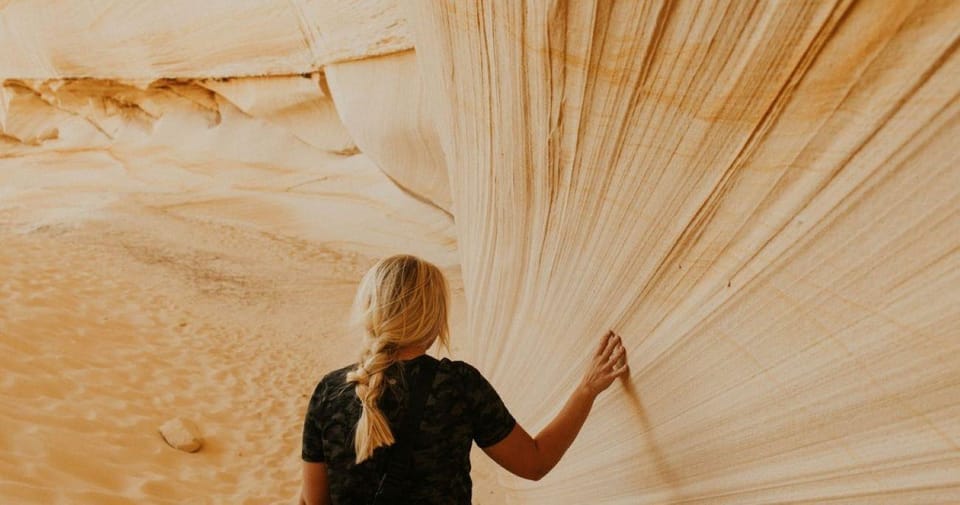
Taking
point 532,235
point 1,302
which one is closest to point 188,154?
point 1,302

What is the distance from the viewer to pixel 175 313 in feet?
19.6

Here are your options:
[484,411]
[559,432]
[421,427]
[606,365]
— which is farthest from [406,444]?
[606,365]

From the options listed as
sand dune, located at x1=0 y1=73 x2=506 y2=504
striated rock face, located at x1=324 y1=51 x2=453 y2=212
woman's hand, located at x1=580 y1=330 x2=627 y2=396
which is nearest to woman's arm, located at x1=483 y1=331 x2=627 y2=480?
woman's hand, located at x1=580 y1=330 x2=627 y2=396

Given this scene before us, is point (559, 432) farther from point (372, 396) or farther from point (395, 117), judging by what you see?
point (395, 117)

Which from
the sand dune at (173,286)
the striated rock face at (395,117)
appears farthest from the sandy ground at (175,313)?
the striated rock face at (395,117)

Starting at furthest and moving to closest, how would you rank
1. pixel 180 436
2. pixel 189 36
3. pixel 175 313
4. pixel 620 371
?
pixel 189 36, pixel 175 313, pixel 180 436, pixel 620 371

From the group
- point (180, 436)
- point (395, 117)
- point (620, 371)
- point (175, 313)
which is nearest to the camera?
point (620, 371)

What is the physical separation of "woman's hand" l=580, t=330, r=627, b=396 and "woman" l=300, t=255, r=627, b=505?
32 centimetres

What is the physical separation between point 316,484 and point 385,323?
357 millimetres

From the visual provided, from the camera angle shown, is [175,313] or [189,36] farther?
[189,36]

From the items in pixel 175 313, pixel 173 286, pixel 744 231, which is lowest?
pixel 744 231

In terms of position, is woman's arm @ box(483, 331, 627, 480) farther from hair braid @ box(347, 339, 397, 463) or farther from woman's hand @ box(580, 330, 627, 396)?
hair braid @ box(347, 339, 397, 463)

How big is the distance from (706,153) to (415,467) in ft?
2.36

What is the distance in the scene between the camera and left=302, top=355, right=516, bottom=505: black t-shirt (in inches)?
49.8
